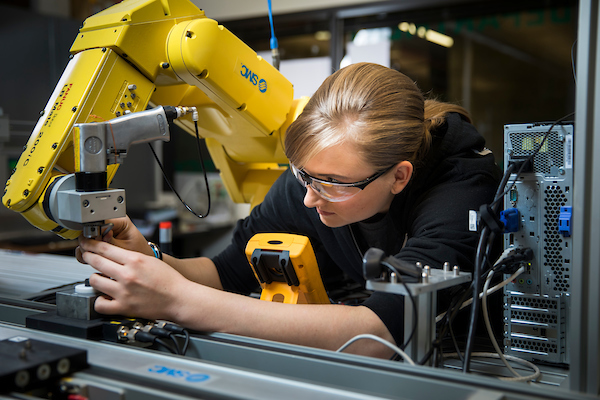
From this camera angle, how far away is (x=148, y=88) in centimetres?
118

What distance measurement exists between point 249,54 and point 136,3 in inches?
11.3

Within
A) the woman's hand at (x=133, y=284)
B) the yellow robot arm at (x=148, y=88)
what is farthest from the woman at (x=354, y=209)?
the yellow robot arm at (x=148, y=88)

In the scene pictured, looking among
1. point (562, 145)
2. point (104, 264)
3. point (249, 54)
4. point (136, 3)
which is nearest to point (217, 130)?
point (249, 54)

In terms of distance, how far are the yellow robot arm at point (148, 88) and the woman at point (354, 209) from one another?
15 centimetres

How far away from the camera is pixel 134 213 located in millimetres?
3801

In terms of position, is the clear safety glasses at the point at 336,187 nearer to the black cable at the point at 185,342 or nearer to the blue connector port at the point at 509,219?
the blue connector port at the point at 509,219

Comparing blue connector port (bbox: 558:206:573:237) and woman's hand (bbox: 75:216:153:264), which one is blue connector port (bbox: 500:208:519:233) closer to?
blue connector port (bbox: 558:206:573:237)

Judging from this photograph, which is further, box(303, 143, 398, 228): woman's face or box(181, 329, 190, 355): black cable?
box(303, 143, 398, 228): woman's face

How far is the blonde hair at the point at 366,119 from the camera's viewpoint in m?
1.10

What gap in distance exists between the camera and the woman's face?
1096 mm

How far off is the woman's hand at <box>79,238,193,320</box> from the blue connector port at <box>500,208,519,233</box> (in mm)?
628

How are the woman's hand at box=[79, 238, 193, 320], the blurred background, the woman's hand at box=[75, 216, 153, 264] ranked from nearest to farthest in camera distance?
the woman's hand at box=[79, 238, 193, 320] < the woman's hand at box=[75, 216, 153, 264] < the blurred background

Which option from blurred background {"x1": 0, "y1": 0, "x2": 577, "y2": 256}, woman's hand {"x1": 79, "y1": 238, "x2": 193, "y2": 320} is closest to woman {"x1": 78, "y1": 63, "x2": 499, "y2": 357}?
woman's hand {"x1": 79, "y1": 238, "x2": 193, "y2": 320}

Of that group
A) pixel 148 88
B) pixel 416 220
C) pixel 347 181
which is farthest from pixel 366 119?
pixel 148 88
